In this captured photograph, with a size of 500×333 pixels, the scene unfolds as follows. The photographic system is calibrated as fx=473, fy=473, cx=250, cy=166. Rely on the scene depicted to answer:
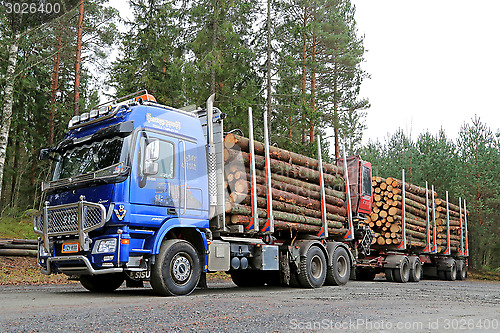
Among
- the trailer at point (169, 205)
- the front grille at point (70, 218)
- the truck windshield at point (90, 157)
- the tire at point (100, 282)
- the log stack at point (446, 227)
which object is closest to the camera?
the front grille at point (70, 218)

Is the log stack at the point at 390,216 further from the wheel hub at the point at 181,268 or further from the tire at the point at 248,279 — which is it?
the wheel hub at the point at 181,268

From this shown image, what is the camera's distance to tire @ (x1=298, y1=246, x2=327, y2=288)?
37.6ft

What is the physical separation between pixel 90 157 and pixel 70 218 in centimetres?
120

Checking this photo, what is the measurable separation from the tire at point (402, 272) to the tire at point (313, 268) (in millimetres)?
5171

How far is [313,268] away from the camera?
11883 millimetres

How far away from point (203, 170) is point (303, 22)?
18742 millimetres

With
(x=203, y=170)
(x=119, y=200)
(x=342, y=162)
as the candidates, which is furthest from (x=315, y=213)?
(x=119, y=200)

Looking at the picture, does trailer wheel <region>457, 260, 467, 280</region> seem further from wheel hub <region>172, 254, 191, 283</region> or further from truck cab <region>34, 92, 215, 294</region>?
wheel hub <region>172, 254, 191, 283</region>

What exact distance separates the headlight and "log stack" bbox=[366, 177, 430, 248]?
10.4 m

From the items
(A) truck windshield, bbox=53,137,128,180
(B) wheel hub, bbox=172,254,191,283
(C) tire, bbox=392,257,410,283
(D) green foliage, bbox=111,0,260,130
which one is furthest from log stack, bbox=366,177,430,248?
(A) truck windshield, bbox=53,137,128,180

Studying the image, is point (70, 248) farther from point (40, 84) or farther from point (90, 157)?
point (40, 84)

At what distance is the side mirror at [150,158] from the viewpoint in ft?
27.1

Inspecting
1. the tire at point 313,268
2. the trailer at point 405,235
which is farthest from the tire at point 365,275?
the tire at point 313,268

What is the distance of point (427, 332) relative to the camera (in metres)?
5.01
